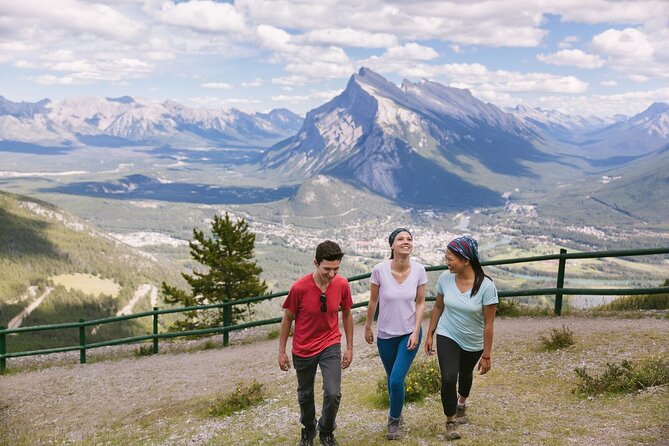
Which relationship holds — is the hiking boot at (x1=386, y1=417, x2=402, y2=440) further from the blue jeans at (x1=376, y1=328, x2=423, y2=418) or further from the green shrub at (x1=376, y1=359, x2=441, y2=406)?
the green shrub at (x1=376, y1=359, x2=441, y2=406)

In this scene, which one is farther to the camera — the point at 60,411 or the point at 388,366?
the point at 60,411

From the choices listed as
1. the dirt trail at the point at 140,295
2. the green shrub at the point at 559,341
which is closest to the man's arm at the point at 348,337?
the green shrub at the point at 559,341

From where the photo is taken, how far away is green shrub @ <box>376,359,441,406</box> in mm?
8047

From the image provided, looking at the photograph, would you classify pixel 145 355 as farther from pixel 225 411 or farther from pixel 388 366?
pixel 388 366

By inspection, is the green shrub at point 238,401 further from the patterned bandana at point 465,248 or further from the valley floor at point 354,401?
the patterned bandana at point 465,248

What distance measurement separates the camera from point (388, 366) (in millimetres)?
6648

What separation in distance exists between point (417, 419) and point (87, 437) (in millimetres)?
5747

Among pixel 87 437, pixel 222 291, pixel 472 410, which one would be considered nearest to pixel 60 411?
pixel 87 437

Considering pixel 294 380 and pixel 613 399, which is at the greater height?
pixel 613 399

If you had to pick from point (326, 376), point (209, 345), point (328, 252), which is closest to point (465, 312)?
point (328, 252)

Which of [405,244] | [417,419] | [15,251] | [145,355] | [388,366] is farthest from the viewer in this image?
[15,251]

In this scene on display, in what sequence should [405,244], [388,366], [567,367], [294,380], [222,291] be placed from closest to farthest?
[405,244]
[388,366]
[567,367]
[294,380]
[222,291]

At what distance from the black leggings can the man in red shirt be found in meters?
1.15

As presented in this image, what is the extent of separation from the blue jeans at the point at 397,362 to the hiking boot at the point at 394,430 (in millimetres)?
68
